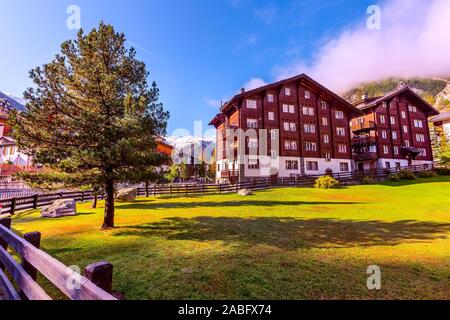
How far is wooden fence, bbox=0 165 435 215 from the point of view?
19.6 meters

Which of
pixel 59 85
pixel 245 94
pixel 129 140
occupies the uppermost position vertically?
pixel 245 94

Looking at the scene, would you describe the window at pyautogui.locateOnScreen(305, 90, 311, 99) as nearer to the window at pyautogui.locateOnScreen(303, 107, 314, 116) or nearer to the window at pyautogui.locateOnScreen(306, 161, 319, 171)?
the window at pyautogui.locateOnScreen(303, 107, 314, 116)

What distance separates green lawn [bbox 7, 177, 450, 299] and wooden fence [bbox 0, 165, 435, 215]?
21.3ft

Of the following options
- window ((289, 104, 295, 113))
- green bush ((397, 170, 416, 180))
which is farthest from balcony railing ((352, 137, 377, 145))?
window ((289, 104, 295, 113))

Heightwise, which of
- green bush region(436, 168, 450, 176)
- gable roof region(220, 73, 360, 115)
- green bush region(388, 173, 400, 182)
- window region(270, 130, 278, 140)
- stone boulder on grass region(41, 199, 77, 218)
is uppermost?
gable roof region(220, 73, 360, 115)

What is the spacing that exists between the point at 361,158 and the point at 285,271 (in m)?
49.2

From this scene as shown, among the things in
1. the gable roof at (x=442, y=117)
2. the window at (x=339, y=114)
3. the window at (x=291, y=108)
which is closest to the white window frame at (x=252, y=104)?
the window at (x=291, y=108)

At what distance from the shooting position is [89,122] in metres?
11.1

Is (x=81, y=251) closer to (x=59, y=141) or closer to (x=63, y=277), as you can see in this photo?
(x=59, y=141)

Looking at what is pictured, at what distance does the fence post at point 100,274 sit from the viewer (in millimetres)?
2832

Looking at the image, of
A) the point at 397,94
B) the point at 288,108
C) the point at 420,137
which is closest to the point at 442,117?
the point at 420,137

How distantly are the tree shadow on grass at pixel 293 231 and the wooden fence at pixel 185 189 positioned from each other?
13.0 metres

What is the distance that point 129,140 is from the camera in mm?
10812
